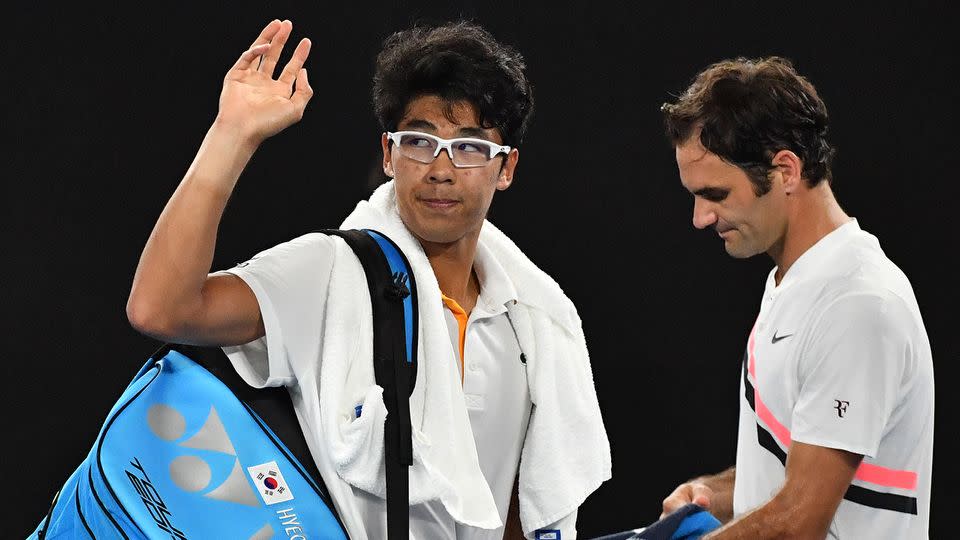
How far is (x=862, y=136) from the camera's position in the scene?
3480mm

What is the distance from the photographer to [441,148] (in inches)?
83.7

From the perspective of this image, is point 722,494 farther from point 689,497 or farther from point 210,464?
point 210,464

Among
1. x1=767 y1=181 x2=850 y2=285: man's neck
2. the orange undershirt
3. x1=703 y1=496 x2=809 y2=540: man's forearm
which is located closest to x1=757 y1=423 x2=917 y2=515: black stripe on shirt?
x1=703 y1=496 x2=809 y2=540: man's forearm

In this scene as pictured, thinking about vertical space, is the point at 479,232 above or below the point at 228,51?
below

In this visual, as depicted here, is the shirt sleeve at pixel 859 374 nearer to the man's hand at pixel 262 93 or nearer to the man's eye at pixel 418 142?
the man's eye at pixel 418 142

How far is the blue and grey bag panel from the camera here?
1.82 metres

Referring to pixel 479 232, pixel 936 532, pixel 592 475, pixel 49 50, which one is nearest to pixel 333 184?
pixel 49 50

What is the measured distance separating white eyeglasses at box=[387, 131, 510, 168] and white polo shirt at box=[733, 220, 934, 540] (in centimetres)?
56

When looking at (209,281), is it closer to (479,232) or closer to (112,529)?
(112,529)

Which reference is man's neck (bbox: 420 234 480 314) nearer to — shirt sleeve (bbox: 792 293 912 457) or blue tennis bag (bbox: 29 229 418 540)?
blue tennis bag (bbox: 29 229 418 540)

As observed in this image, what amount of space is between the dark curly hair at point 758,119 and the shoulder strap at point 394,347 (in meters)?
0.57

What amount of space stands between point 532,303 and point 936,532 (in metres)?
1.98

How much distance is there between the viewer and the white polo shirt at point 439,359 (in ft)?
6.13

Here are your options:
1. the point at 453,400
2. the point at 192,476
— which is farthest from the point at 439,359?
the point at 192,476
